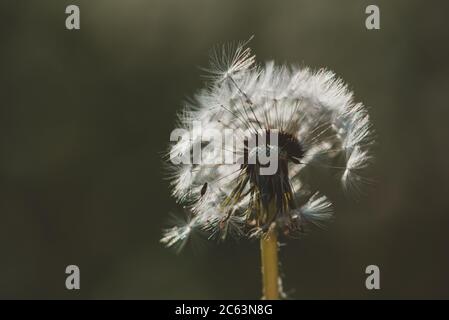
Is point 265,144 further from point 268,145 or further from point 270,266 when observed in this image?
point 270,266

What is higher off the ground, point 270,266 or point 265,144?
point 265,144

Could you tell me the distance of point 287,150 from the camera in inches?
96.5

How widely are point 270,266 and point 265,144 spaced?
0.56m

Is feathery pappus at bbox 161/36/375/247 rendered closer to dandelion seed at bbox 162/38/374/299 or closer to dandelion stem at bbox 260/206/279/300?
dandelion seed at bbox 162/38/374/299

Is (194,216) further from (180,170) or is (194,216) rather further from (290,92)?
(290,92)

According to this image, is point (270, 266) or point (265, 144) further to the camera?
point (265, 144)

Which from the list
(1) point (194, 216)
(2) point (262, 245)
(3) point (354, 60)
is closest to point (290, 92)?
(1) point (194, 216)

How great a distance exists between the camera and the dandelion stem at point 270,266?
1952mm

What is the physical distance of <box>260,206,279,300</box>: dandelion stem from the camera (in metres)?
1.95

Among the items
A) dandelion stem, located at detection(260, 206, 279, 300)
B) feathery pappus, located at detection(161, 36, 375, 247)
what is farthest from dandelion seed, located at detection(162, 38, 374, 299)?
dandelion stem, located at detection(260, 206, 279, 300)

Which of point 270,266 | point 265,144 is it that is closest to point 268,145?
point 265,144

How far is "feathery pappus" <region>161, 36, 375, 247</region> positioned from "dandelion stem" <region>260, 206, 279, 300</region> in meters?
0.20

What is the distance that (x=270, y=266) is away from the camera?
198cm

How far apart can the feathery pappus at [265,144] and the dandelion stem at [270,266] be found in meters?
0.20
